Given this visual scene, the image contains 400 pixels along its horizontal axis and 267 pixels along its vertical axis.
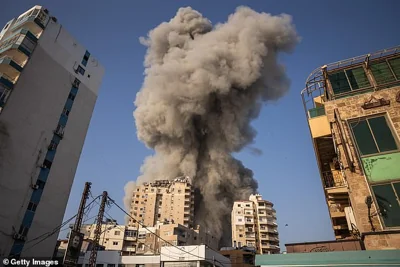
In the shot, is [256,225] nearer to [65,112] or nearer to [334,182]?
[65,112]

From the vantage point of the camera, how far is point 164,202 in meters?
61.9

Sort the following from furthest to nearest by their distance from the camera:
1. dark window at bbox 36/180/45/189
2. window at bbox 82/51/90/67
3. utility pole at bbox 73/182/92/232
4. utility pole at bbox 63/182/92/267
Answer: window at bbox 82/51/90/67, dark window at bbox 36/180/45/189, utility pole at bbox 73/182/92/232, utility pole at bbox 63/182/92/267

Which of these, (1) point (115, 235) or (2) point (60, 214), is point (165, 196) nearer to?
(1) point (115, 235)

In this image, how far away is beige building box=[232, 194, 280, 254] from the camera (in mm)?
52188

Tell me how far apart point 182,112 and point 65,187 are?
1304 inches

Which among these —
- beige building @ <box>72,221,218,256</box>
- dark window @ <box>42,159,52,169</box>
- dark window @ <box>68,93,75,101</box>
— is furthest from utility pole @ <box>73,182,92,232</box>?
beige building @ <box>72,221,218,256</box>

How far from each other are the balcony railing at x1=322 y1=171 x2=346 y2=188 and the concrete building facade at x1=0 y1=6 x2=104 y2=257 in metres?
22.6

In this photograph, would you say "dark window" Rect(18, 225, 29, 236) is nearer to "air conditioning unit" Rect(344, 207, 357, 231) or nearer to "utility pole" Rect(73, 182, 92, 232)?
"utility pole" Rect(73, 182, 92, 232)

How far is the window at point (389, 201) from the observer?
7.24 meters

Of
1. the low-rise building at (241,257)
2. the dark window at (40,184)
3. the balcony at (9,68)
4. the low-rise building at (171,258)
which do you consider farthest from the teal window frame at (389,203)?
the low-rise building at (241,257)

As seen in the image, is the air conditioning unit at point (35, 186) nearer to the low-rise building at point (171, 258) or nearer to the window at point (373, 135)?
the low-rise building at point (171, 258)

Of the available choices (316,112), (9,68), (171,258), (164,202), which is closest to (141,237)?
(164,202)

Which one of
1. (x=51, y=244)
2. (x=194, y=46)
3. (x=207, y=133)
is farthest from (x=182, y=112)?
(x=51, y=244)

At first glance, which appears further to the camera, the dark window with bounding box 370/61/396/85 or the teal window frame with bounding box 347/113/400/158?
the dark window with bounding box 370/61/396/85
